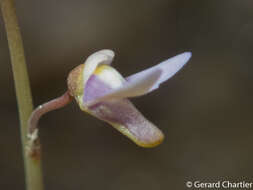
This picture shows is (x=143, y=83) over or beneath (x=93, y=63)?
beneath

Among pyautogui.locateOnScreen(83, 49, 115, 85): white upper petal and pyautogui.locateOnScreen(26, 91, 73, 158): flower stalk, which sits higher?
pyautogui.locateOnScreen(83, 49, 115, 85): white upper petal

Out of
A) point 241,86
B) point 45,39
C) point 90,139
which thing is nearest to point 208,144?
point 241,86

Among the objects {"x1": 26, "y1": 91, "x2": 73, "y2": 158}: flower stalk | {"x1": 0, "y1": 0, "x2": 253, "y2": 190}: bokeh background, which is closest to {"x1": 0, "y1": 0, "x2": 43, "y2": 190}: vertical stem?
{"x1": 26, "y1": 91, "x2": 73, "y2": 158}: flower stalk

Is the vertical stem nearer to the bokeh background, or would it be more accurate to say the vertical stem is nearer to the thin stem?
the thin stem

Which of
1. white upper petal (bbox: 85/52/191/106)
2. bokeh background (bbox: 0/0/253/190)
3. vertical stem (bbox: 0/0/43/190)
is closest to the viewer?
white upper petal (bbox: 85/52/191/106)

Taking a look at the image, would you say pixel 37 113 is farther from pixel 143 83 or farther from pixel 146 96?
pixel 146 96

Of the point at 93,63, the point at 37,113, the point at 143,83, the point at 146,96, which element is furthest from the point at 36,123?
the point at 146,96
